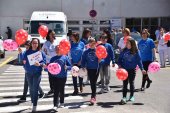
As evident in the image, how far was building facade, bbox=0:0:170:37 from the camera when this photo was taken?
40.0m

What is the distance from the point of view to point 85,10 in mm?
40312

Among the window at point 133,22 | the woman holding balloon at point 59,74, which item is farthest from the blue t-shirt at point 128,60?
the window at point 133,22

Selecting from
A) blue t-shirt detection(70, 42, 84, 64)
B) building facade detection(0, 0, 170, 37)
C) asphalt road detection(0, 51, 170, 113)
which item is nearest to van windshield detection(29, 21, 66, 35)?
asphalt road detection(0, 51, 170, 113)

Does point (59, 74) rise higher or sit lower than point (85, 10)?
lower

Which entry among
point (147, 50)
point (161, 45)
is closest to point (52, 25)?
point (161, 45)

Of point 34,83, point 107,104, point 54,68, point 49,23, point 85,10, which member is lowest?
point 107,104

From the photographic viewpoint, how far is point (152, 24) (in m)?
41.4

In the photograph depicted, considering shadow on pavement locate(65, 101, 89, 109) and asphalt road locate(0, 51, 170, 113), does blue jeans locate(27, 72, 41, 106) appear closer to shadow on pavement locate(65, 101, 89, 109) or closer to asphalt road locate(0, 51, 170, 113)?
asphalt road locate(0, 51, 170, 113)

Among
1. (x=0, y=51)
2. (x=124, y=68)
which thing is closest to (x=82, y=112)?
(x=124, y=68)

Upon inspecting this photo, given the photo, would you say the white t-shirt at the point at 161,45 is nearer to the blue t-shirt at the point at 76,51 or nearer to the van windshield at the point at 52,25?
the van windshield at the point at 52,25

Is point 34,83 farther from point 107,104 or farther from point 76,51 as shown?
point 76,51

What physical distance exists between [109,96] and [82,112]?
2.37m

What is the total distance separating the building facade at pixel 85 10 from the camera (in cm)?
4003

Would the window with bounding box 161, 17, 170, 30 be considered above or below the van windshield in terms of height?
above
